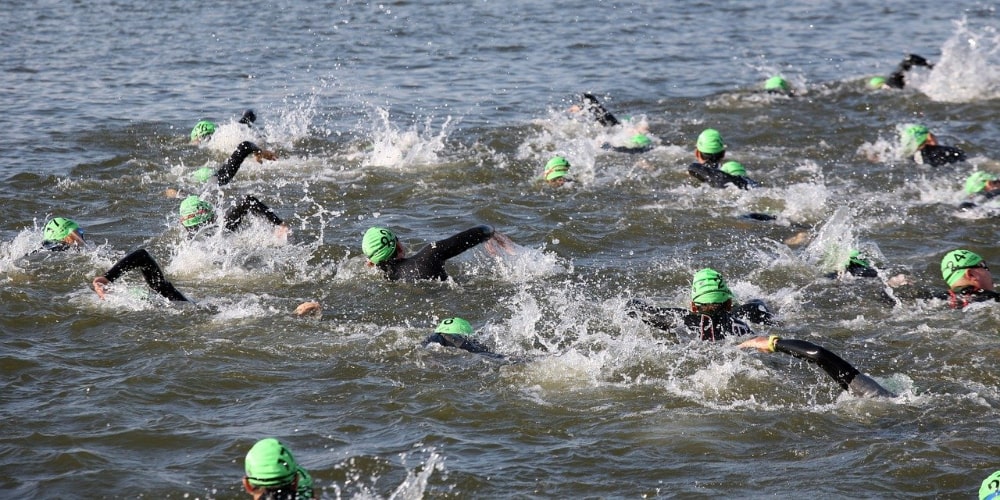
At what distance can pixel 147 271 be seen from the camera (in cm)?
1070

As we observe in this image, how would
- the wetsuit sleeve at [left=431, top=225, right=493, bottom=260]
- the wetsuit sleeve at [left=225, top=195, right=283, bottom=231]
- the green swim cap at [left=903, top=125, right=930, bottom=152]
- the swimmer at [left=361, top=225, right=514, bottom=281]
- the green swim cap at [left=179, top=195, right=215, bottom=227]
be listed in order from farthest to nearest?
the green swim cap at [left=903, top=125, right=930, bottom=152], the wetsuit sleeve at [left=225, top=195, right=283, bottom=231], the green swim cap at [left=179, top=195, right=215, bottom=227], the swimmer at [left=361, top=225, right=514, bottom=281], the wetsuit sleeve at [left=431, top=225, right=493, bottom=260]

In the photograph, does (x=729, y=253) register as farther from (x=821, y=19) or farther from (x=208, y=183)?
(x=821, y=19)

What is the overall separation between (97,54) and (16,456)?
17.1 m

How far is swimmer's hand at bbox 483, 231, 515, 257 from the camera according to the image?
11.8m

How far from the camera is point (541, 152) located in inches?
691

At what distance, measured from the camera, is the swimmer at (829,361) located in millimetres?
8258

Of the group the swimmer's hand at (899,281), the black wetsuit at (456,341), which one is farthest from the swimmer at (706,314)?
the swimmer's hand at (899,281)

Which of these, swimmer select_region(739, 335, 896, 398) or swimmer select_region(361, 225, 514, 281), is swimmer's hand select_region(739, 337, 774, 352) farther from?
swimmer select_region(361, 225, 514, 281)

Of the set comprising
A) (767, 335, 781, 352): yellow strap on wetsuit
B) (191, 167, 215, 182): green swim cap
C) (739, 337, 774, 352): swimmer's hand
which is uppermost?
(767, 335, 781, 352): yellow strap on wetsuit

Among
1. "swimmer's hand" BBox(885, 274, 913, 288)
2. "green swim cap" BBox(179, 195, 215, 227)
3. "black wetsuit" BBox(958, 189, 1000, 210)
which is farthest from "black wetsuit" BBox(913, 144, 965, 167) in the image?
"green swim cap" BBox(179, 195, 215, 227)

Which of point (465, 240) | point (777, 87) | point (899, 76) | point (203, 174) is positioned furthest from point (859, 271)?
point (899, 76)

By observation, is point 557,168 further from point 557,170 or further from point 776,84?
point 776,84

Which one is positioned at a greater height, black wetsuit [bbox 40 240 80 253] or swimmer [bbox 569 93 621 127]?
black wetsuit [bbox 40 240 80 253]

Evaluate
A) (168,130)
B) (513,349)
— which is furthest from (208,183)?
(513,349)
